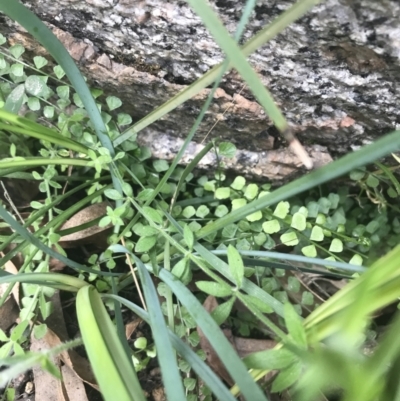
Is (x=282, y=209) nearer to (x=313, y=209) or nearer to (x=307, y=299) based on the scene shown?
(x=313, y=209)

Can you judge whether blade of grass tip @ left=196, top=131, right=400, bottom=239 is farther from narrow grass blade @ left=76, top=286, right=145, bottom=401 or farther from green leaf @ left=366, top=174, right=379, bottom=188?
green leaf @ left=366, top=174, right=379, bottom=188

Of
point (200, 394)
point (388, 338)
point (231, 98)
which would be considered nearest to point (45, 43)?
point (231, 98)

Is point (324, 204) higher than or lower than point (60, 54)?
lower

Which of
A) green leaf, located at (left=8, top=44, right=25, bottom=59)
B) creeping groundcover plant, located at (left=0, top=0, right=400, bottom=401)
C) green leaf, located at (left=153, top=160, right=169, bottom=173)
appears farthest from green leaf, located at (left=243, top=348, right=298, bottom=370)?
green leaf, located at (left=8, top=44, right=25, bottom=59)

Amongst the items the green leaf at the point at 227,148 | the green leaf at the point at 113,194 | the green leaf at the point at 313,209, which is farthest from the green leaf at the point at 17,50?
the green leaf at the point at 313,209

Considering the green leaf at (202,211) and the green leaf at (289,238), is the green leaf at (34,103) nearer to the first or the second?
the green leaf at (202,211)

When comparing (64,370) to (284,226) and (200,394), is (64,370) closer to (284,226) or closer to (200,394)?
(200,394)

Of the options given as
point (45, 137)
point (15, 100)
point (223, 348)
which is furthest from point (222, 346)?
point (15, 100)
